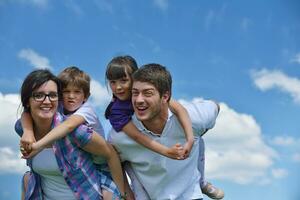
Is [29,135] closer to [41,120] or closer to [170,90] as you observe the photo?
[41,120]

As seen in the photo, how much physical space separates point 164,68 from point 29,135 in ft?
5.37

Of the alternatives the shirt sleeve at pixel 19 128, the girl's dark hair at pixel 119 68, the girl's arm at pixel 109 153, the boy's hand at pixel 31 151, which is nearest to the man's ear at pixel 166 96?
the girl's dark hair at pixel 119 68

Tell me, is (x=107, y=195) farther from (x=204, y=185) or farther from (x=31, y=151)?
(x=204, y=185)

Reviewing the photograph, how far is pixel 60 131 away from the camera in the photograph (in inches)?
193

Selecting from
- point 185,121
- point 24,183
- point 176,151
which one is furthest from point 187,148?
point 24,183

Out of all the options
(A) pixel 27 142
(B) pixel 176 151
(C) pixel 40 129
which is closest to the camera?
(A) pixel 27 142

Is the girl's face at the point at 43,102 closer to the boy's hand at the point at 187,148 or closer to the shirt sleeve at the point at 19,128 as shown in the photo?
the shirt sleeve at the point at 19,128

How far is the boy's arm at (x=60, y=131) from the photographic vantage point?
4.85m

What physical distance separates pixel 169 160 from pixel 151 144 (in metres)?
0.48

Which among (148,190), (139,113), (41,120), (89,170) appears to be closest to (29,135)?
(41,120)

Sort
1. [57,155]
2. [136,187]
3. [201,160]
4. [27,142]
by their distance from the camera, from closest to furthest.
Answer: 1. [27,142]
2. [57,155]
3. [136,187]
4. [201,160]

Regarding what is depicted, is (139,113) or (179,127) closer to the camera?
(139,113)

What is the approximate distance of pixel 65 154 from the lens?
5.11m

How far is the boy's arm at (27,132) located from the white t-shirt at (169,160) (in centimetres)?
87
